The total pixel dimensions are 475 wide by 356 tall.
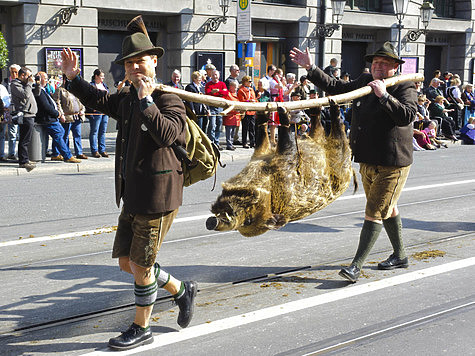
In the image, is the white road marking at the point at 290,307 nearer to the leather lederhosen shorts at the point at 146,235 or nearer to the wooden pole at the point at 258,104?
the leather lederhosen shorts at the point at 146,235

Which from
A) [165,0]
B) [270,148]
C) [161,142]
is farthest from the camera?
[165,0]

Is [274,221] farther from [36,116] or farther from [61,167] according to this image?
[36,116]

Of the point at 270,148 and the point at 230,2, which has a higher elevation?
the point at 230,2

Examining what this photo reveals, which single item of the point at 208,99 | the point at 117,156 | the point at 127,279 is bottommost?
the point at 127,279

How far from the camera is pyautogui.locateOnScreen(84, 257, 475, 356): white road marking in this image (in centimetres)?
484

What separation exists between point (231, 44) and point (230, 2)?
1.46 metres

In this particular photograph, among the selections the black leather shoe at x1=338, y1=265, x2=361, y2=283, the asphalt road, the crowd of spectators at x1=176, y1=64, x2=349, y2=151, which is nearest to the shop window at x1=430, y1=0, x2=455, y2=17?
the crowd of spectators at x1=176, y1=64, x2=349, y2=151

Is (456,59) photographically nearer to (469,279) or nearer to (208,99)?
(469,279)

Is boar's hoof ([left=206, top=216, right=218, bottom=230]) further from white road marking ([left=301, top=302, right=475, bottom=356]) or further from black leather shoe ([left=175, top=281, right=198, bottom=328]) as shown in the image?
white road marking ([left=301, top=302, right=475, bottom=356])

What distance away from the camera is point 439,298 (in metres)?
5.80

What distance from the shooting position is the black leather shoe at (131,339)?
15.2 ft

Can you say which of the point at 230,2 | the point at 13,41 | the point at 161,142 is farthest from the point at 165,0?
the point at 161,142

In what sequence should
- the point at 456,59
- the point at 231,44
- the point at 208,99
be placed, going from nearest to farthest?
the point at 208,99, the point at 231,44, the point at 456,59

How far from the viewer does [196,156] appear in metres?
4.76
